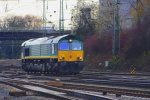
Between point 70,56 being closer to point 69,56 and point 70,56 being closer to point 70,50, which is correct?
point 69,56

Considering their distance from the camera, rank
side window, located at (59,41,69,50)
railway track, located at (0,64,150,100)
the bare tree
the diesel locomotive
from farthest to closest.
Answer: the bare tree → side window, located at (59,41,69,50) → the diesel locomotive → railway track, located at (0,64,150,100)

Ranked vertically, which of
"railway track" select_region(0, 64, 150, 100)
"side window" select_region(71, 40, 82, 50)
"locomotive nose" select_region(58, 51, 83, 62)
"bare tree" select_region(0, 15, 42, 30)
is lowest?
"railway track" select_region(0, 64, 150, 100)

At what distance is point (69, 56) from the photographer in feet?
138

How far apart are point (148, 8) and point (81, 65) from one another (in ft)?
59.1

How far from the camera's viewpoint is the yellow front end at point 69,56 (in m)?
41.8

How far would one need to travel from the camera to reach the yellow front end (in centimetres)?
4184

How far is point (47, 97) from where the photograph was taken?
758 inches

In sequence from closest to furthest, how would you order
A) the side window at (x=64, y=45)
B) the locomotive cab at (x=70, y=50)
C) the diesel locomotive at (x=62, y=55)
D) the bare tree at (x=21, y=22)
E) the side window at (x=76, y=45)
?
the diesel locomotive at (x=62, y=55) → the locomotive cab at (x=70, y=50) → the side window at (x=64, y=45) → the side window at (x=76, y=45) → the bare tree at (x=21, y=22)

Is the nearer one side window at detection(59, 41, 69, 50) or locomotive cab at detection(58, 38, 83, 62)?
locomotive cab at detection(58, 38, 83, 62)

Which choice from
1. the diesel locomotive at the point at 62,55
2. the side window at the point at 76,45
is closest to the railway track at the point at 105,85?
the diesel locomotive at the point at 62,55

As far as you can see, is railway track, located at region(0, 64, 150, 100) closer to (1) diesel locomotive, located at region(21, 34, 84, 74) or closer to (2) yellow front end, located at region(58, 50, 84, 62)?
(1) diesel locomotive, located at region(21, 34, 84, 74)

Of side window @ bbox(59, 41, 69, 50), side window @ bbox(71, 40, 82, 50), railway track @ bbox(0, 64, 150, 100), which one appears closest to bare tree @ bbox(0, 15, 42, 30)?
side window @ bbox(71, 40, 82, 50)

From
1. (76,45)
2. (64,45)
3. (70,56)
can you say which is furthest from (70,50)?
(76,45)

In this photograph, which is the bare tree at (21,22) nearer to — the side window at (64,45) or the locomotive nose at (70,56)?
the side window at (64,45)
